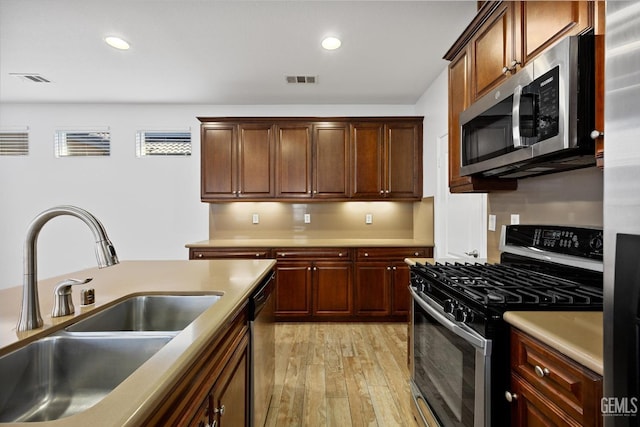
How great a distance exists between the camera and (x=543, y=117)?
1315mm

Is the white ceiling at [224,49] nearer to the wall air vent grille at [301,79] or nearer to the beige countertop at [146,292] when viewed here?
the wall air vent grille at [301,79]

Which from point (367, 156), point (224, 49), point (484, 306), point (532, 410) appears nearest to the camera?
point (532, 410)

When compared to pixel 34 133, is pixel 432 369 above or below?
below

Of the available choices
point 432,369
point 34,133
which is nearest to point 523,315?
point 432,369

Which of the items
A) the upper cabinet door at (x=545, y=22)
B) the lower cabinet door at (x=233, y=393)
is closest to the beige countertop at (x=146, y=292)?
the lower cabinet door at (x=233, y=393)

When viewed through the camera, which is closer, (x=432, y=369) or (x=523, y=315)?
(x=523, y=315)

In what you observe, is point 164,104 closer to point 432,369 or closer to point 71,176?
point 71,176

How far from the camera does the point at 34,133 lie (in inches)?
170

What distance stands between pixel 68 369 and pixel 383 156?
3.59 metres

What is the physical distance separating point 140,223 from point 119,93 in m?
1.67

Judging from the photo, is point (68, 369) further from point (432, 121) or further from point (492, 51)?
point (432, 121)

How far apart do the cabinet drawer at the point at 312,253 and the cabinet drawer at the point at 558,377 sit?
2.66 m

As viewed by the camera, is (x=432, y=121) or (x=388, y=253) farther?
(x=388, y=253)

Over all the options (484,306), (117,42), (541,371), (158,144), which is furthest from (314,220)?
(541,371)
